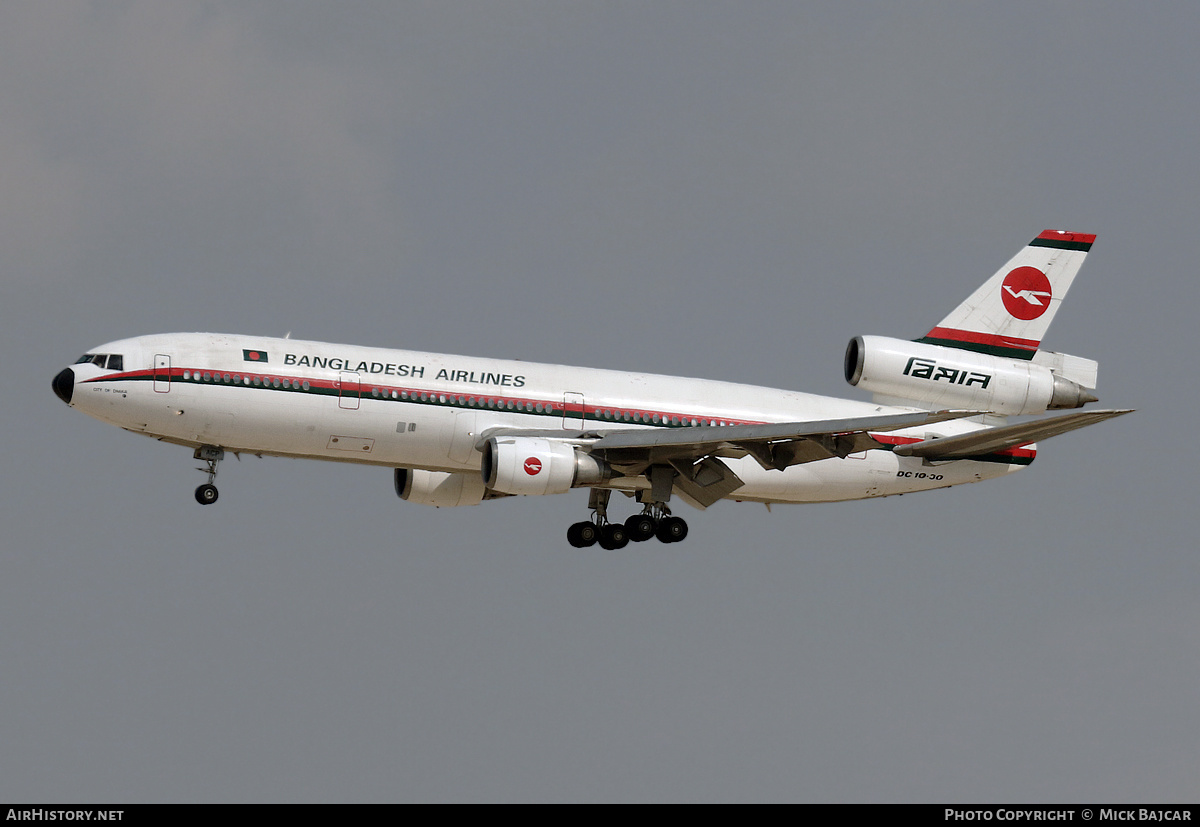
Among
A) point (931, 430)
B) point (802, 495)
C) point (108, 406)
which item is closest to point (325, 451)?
point (108, 406)

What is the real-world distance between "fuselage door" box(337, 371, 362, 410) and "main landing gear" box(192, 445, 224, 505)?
3.97 meters

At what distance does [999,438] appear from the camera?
2051 inches

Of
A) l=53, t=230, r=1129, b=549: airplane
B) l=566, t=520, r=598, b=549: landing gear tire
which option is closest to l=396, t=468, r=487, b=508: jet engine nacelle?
l=53, t=230, r=1129, b=549: airplane

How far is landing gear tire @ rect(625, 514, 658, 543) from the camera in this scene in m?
53.5

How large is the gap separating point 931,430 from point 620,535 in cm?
1021

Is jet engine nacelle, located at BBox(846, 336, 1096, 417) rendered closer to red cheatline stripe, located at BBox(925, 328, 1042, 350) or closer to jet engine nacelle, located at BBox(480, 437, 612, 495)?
red cheatline stripe, located at BBox(925, 328, 1042, 350)

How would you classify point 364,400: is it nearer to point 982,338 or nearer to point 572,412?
point 572,412

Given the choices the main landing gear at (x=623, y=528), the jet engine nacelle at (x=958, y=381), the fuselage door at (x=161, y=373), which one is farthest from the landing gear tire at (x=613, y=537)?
the fuselage door at (x=161, y=373)

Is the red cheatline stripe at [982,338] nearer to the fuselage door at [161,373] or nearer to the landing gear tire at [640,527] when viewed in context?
the landing gear tire at [640,527]

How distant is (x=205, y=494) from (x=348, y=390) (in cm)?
545

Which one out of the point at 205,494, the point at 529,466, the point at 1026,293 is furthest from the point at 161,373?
the point at 1026,293

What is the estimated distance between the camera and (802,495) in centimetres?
5481

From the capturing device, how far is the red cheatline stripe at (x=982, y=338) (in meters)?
55.6
